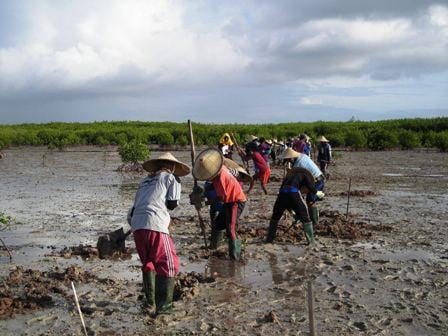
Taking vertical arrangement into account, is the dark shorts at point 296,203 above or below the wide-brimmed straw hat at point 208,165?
below

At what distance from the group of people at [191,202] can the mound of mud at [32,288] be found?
1.23m

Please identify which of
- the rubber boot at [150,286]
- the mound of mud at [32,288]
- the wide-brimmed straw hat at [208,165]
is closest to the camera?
the rubber boot at [150,286]

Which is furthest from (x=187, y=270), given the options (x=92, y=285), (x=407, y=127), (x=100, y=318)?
(x=407, y=127)

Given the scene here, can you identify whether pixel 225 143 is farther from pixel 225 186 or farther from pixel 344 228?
pixel 225 186

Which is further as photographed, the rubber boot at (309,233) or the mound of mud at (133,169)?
the mound of mud at (133,169)

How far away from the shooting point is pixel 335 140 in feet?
131

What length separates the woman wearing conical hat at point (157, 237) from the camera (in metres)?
5.30

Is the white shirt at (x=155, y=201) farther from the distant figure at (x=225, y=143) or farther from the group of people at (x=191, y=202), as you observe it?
the distant figure at (x=225, y=143)

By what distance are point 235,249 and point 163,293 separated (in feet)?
7.70

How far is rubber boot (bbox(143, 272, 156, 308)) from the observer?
17.9ft

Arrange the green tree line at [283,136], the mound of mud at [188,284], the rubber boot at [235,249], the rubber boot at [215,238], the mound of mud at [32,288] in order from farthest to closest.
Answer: the green tree line at [283,136], the rubber boot at [215,238], the rubber boot at [235,249], the mound of mud at [188,284], the mound of mud at [32,288]

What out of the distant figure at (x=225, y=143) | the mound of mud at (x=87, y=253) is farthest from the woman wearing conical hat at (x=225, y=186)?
the distant figure at (x=225, y=143)

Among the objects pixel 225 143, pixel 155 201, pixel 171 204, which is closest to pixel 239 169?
pixel 171 204

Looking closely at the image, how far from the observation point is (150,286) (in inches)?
215
